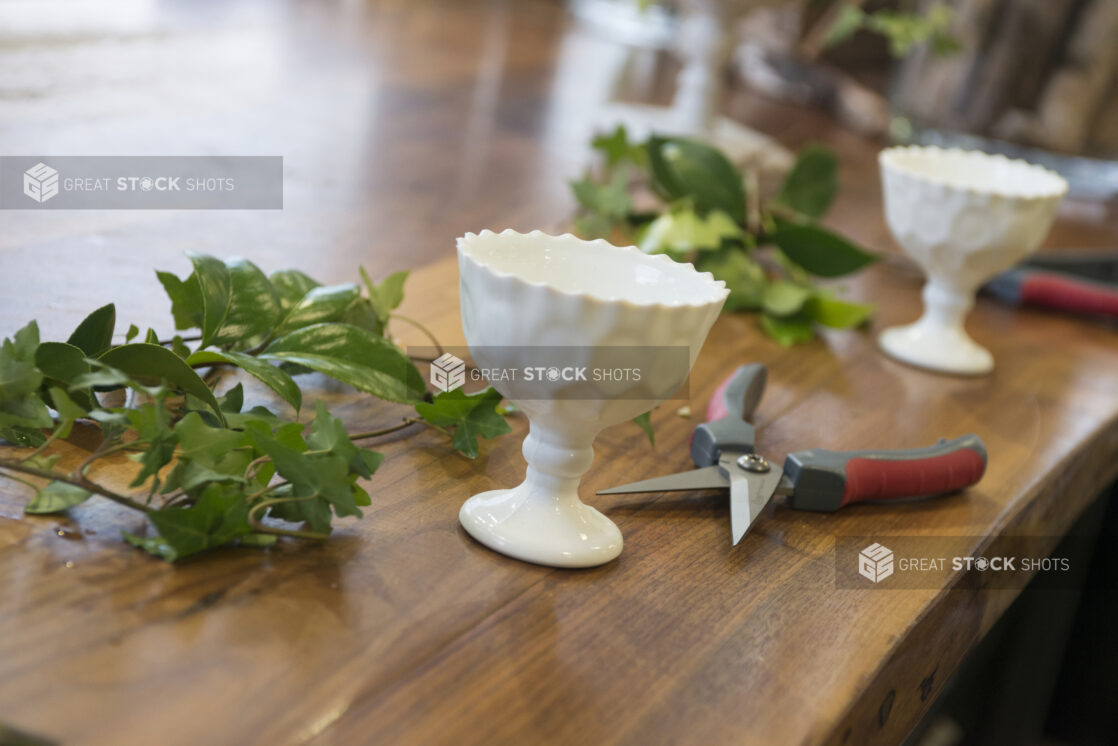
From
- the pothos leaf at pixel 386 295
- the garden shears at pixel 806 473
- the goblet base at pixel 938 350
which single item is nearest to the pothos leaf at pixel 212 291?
the pothos leaf at pixel 386 295

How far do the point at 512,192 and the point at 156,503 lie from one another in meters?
0.72

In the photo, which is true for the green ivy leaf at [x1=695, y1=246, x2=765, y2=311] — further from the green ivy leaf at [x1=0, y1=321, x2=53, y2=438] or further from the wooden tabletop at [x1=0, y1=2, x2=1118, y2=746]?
the green ivy leaf at [x1=0, y1=321, x2=53, y2=438]

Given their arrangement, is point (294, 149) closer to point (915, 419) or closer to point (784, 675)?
point (915, 419)

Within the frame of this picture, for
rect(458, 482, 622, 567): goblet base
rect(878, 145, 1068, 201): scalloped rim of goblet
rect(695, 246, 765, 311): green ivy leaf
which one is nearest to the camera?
rect(458, 482, 622, 567): goblet base

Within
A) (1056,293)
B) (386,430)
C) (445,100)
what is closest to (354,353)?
(386,430)

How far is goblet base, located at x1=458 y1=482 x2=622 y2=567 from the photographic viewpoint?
51cm

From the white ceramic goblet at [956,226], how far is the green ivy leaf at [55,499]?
664 mm

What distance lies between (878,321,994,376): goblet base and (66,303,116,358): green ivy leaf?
2.08ft

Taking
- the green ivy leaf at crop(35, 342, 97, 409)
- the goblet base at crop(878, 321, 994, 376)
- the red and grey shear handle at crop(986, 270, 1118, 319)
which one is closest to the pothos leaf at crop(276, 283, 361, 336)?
the green ivy leaf at crop(35, 342, 97, 409)

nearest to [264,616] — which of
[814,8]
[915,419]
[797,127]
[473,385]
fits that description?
[473,385]

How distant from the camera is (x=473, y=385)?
69cm

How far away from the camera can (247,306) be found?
573 mm

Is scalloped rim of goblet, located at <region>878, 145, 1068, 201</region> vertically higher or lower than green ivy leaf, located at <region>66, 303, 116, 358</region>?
higher

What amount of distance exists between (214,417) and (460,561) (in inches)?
5.3
